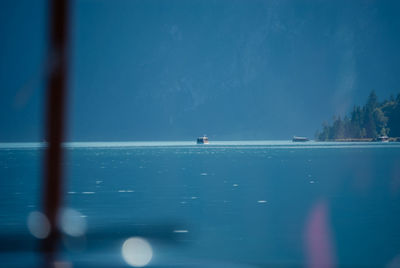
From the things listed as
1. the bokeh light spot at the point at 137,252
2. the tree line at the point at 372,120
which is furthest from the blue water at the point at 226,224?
the tree line at the point at 372,120

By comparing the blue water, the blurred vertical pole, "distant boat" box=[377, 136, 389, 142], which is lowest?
the blue water

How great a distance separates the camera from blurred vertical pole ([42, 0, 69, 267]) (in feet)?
16.5

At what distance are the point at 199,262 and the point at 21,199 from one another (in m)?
10.4

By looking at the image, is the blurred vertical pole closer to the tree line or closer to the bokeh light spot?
the bokeh light spot

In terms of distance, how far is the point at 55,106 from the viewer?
199 inches

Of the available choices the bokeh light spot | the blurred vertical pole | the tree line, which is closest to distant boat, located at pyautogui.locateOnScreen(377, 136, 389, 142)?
the tree line

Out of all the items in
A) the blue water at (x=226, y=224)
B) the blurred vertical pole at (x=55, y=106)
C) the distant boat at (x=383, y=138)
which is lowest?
the blue water at (x=226, y=224)

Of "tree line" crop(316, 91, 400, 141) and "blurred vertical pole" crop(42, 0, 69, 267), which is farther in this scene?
"tree line" crop(316, 91, 400, 141)

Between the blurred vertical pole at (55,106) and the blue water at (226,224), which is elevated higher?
the blurred vertical pole at (55,106)

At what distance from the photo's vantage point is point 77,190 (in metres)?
19.4

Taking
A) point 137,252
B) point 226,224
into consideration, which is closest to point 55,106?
point 137,252

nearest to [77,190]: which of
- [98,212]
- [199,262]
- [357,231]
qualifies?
[98,212]

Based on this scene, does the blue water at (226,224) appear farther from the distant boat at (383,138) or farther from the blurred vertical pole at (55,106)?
the distant boat at (383,138)

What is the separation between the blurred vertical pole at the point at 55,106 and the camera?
504 cm
